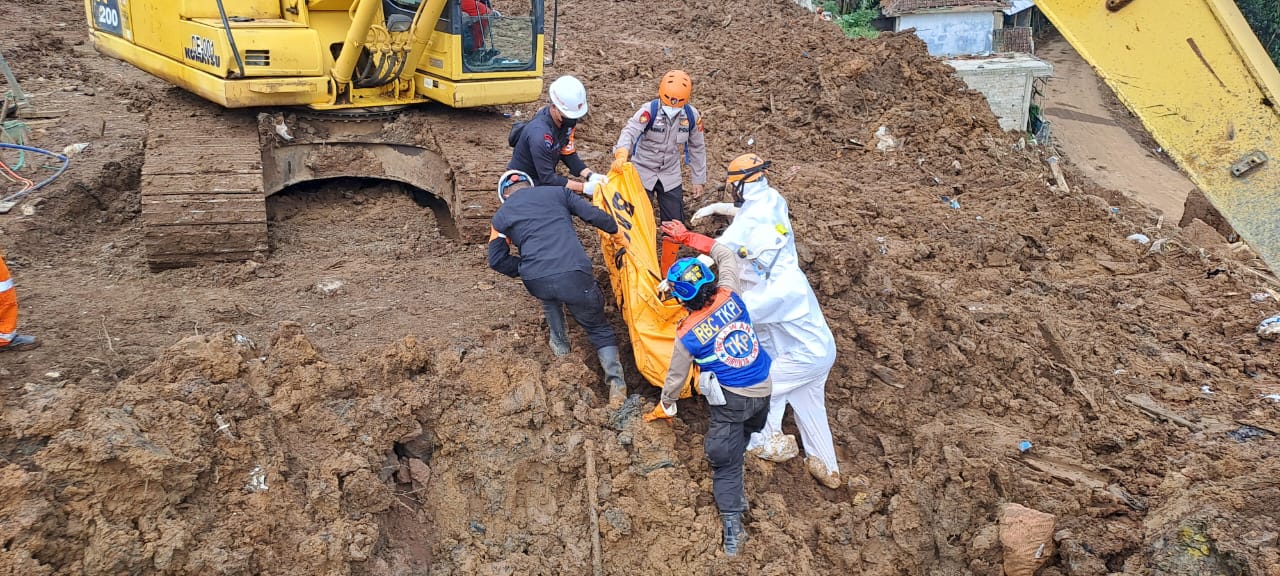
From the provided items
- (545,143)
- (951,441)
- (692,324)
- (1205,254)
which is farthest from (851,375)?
(1205,254)

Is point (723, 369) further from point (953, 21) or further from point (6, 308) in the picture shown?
point (953, 21)

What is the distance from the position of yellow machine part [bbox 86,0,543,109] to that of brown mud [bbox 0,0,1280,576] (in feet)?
1.49

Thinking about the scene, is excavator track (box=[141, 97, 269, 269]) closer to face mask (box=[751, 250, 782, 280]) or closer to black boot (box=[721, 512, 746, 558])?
face mask (box=[751, 250, 782, 280])

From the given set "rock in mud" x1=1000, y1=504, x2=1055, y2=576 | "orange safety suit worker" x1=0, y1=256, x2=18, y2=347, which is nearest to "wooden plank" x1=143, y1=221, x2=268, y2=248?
"orange safety suit worker" x1=0, y1=256, x2=18, y2=347

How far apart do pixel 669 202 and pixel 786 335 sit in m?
2.31

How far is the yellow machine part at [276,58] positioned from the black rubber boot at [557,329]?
316cm

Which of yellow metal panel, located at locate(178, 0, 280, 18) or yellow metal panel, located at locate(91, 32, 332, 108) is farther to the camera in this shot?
yellow metal panel, located at locate(178, 0, 280, 18)

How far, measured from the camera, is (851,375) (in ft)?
19.8

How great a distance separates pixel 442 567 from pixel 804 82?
10.1 m

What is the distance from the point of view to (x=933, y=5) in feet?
61.7

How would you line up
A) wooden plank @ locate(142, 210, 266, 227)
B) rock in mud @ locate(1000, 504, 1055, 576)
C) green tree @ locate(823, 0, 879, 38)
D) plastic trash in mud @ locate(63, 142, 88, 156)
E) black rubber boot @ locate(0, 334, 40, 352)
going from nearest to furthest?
rock in mud @ locate(1000, 504, 1055, 576) → black rubber boot @ locate(0, 334, 40, 352) → wooden plank @ locate(142, 210, 266, 227) → plastic trash in mud @ locate(63, 142, 88, 156) → green tree @ locate(823, 0, 879, 38)

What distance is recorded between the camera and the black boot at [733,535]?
186 inches

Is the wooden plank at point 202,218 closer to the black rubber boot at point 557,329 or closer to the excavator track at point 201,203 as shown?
the excavator track at point 201,203

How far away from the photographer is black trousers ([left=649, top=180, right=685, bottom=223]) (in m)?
7.11
